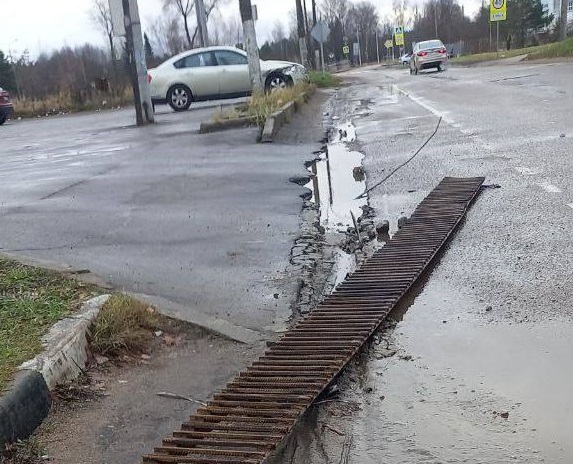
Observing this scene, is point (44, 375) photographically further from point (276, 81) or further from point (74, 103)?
point (74, 103)

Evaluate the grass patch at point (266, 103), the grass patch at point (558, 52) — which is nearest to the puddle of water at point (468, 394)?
the grass patch at point (266, 103)

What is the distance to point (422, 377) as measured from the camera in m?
3.32

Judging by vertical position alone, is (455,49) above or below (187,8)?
below

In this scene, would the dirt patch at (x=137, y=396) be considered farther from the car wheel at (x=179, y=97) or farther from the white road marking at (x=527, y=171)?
the car wheel at (x=179, y=97)

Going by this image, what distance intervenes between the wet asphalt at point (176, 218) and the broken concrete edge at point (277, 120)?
0.31 m

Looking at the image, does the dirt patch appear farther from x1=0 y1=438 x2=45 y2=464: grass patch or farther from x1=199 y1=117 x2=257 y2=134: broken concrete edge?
x1=199 y1=117 x2=257 y2=134: broken concrete edge

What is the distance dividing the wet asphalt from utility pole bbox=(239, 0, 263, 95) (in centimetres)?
376

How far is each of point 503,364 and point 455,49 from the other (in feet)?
260

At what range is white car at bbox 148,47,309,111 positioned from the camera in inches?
758

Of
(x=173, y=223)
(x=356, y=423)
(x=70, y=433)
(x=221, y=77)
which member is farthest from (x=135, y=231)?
(x=221, y=77)

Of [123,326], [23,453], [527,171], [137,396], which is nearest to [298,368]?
[137,396]

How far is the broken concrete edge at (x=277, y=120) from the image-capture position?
11.9 meters

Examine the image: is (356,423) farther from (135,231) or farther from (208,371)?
(135,231)

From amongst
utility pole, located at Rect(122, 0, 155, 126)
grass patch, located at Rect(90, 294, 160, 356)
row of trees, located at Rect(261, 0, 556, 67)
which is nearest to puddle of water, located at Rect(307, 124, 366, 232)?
grass patch, located at Rect(90, 294, 160, 356)
